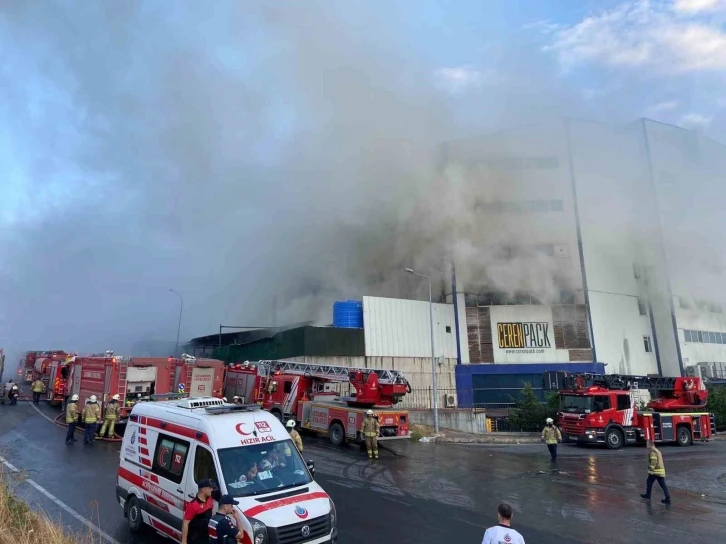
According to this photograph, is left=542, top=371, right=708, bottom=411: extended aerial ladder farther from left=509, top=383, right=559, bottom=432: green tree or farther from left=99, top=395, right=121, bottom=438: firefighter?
left=99, top=395, right=121, bottom=438: firefighter

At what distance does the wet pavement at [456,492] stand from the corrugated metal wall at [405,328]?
13669mm

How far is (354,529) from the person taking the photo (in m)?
6.70

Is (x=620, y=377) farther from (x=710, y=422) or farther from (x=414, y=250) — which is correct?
(x=414, y=250)

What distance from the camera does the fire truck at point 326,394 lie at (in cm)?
1462

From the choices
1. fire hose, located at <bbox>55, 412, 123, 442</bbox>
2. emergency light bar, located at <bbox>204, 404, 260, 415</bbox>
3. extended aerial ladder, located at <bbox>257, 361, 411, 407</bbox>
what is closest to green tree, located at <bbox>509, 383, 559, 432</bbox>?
extended aerial ladder, located at <bbox>257, 361, 411, 407</bbox>

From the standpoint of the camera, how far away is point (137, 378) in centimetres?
1445

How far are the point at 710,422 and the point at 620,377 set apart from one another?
4783 millimetres

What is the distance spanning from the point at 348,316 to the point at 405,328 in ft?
13.2

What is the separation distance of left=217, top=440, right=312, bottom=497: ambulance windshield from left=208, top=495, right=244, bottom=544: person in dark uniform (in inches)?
28.7

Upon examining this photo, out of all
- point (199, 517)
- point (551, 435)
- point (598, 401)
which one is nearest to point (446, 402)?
point (598, 401)

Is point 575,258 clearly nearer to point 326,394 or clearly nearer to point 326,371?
point 326,371

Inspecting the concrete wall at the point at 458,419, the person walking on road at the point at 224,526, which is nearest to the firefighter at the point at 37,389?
the concrete wall at the point at 458,419

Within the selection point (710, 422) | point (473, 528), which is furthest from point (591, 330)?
point (473, 528)

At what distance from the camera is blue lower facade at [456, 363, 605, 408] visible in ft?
97.2
